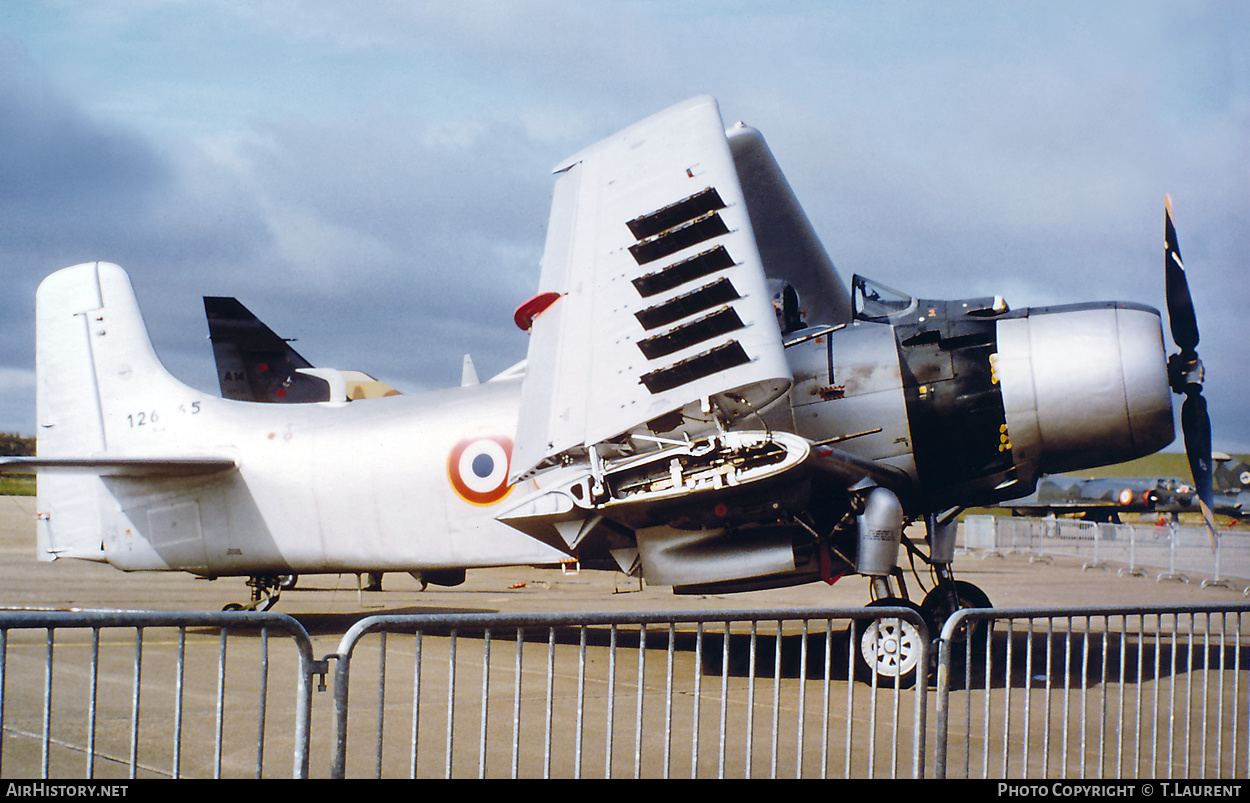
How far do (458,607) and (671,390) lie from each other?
28.5ft

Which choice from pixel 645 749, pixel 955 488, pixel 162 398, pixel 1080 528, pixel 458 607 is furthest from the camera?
pixel 1080 528

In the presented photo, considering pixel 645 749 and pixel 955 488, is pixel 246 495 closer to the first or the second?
pixel 645 749

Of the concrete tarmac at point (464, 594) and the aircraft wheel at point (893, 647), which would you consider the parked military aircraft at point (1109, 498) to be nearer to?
the concrete tarmac at point (464, 594)

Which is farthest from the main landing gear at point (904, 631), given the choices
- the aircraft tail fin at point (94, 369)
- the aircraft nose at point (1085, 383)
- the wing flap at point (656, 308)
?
the aircraft tail fin at point (94, 369)

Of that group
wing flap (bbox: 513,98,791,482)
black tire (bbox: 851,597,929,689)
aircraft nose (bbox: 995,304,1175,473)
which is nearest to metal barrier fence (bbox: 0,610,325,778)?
wing flap (bbox: 513,98,791,482)

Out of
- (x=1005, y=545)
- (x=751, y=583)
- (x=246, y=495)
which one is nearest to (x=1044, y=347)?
(x=751, y=583)

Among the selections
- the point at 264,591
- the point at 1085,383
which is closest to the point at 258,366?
the point at 264,591

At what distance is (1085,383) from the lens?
7863 millimetres

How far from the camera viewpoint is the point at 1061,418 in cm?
795

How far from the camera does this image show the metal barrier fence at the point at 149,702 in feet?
10.1

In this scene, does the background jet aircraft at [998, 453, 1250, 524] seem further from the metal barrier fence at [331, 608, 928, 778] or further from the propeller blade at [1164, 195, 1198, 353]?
the metal barrier fence at [331, 608, 928, 778]

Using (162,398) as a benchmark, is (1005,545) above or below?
below

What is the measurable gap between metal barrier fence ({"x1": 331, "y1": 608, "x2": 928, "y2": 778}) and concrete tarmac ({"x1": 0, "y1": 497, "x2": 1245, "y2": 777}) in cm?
110

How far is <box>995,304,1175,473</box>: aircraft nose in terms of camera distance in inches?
306
